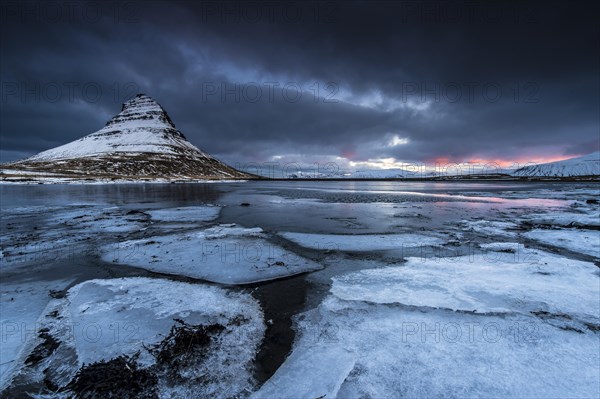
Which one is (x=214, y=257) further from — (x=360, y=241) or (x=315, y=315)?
(x=360, y=241)

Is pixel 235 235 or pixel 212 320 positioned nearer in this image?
pixel 212 320

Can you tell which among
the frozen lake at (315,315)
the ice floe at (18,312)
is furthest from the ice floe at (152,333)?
the ice floe at (18,312)

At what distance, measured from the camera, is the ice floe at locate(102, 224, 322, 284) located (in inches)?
301

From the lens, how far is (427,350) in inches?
163

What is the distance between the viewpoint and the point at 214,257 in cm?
896

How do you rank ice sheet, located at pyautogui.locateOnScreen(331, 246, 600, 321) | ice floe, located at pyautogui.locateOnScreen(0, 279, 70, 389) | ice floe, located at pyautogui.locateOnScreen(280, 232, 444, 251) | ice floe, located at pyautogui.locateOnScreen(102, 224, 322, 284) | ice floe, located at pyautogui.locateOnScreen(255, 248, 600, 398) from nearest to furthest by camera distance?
ice floe, located at pyautogui.locateOnScreen(255, 248, 600, 398) < ice floe, located at pyautogui.locateOnScreen(0, 279, 70, 389) < ice sheet, located at pyautogui.locateOnScreen(331, 246, 600, 321) < ice floe, located at pyautogui.locateOnScreen(102, 224, 322, 284) < ice floe, located at pyautogui.locateOnScreen(280, 232, 444, 251)

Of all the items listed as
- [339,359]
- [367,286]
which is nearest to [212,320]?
[339,359]

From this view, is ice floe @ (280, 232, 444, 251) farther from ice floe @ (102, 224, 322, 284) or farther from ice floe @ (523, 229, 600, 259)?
ice floe @ (523, 229, 600, 259)

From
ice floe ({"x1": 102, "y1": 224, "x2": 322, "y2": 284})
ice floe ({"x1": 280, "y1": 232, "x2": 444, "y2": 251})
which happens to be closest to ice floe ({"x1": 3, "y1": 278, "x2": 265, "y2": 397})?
ice floe ({"x1": 102, "y1": 224, "x2": 322, "y2": 284})

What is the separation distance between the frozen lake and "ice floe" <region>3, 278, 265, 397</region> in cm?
3

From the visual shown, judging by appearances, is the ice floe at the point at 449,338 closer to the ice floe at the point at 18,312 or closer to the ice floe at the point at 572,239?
the ice floe at the point at 18,312

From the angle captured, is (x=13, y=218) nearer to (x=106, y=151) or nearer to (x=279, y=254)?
(x=279, y=254)

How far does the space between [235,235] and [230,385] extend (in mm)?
9079

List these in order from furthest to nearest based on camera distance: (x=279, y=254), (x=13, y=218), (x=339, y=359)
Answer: (x=13, y=218)
(x=279, y=254)
(x=339, y=359)
